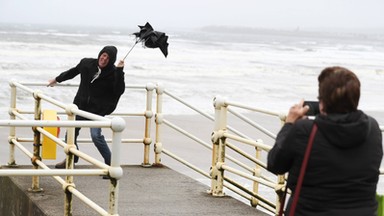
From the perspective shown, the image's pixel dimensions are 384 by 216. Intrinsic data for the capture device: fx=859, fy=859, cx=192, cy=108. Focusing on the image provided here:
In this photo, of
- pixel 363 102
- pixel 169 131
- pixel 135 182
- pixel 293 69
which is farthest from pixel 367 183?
pixel 293 69

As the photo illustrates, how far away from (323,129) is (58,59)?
37.3 metres

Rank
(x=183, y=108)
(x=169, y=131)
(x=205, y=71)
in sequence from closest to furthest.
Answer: (x=169, y=131) < (x=183, y=108) < (x=205, y=71)

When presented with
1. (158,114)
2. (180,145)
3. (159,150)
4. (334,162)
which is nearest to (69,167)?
(158,114)

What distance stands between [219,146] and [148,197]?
0.79 m

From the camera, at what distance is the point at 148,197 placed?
7.70 m

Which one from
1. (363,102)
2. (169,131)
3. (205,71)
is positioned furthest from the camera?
(205,71)

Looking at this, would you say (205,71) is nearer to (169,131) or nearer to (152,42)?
(169,131)

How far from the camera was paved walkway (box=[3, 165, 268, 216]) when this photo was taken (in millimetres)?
7094

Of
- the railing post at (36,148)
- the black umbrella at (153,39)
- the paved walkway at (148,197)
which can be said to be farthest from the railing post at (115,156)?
the black umbrella at (153,39)

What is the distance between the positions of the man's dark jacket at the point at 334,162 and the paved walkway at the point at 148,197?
3.30m

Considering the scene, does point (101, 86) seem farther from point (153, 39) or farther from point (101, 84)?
point (153, 39)

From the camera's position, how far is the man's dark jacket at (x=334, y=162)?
3654mm

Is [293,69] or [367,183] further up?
[367,183]

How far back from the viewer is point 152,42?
8734mm
